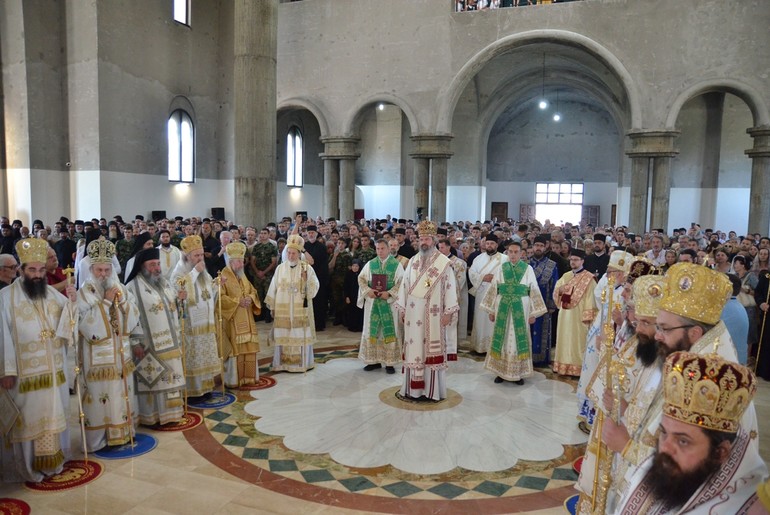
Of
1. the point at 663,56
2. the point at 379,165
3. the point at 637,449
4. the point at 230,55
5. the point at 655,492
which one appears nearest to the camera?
the point at 655,492

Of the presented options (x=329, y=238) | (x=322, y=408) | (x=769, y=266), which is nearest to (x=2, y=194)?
(x=329, y=238)

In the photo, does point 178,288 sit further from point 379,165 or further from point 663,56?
point 379,165

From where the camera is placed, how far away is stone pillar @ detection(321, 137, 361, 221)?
20547 mm

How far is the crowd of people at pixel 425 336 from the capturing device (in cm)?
203

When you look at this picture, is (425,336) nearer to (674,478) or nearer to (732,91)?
(674,478)

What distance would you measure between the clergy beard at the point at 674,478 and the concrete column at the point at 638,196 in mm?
17406

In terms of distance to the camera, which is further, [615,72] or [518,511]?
[615,72]

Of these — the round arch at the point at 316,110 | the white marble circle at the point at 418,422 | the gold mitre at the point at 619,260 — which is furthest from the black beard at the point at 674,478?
the round arch at the point at 316,110

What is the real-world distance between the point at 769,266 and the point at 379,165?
66.5 feet

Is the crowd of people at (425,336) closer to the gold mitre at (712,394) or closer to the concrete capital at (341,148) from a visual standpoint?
the gold mitre at (712,394)

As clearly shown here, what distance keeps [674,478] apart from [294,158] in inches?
1015

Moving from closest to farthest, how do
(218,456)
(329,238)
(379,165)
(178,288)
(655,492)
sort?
1. (655,492)
2. (218,456)
3. (178,288)
4. (329,238)
5. (379,165)

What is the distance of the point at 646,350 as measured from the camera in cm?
331

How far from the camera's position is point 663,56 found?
665 inches
